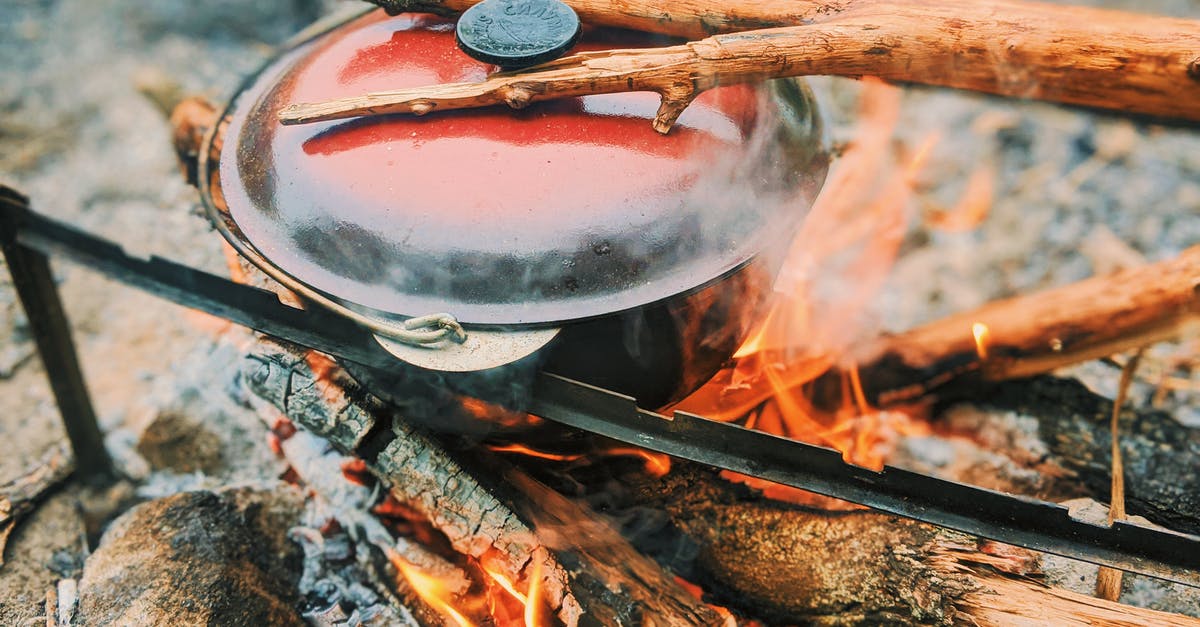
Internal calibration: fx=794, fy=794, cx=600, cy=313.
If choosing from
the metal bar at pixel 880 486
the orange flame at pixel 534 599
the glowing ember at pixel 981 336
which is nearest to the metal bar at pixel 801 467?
the metal bar at pixel 880 486

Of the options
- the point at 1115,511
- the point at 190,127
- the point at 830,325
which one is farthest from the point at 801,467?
the point at 190,127

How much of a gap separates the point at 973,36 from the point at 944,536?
4.11ft

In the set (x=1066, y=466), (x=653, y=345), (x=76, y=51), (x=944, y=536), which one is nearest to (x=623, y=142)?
(x=653, y=345)

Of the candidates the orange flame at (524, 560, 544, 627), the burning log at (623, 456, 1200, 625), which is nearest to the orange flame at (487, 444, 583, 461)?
the burning log at (623, 456, 1200, 625)

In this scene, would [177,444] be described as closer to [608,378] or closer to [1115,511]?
[608,378]

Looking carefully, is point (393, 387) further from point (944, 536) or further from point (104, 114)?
point (104, 114)

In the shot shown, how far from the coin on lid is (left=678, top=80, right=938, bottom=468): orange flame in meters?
1.01

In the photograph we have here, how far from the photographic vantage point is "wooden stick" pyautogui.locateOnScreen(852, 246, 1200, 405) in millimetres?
2350

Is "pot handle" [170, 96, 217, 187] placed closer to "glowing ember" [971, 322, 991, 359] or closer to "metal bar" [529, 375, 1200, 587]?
"metal bar" [529, 375, 1200, 587]

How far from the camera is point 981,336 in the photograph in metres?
2.67

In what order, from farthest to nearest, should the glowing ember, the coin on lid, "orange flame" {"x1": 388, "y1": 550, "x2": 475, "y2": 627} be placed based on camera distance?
the glowing ember < "orange flame" {"x1": 388, "y1": 550, "x2": 475, "y2": 627} < the coin on lid

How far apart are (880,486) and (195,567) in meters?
1.74

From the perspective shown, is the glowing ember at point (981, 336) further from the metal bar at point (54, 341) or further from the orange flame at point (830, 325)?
the metal bar at point (54, 341)

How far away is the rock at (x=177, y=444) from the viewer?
2.85 m
